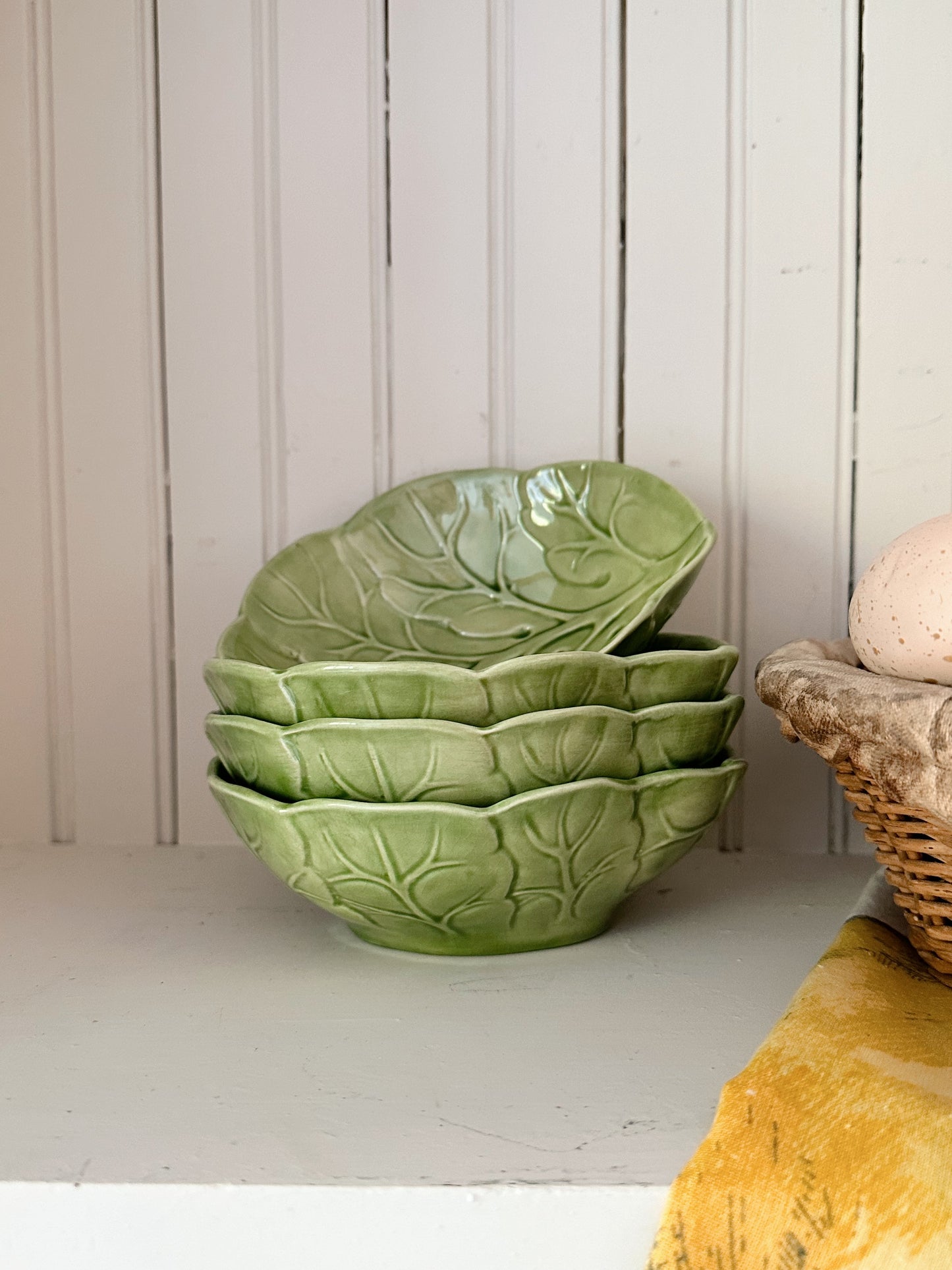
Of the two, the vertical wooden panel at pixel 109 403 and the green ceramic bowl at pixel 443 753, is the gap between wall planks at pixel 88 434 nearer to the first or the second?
the vertical wooden panel at pixel 109 403

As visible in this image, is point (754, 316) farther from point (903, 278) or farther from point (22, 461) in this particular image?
point (22, 461)

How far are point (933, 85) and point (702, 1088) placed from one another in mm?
806

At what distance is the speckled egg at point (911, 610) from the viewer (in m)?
0.58

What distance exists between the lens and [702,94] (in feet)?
3.02

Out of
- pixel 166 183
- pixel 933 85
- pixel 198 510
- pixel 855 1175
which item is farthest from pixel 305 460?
pixel 855 1175

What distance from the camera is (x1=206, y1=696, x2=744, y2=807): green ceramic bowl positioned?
2.02ft

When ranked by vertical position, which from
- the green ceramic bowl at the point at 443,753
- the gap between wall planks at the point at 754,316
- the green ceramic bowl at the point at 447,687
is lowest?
the green ceramic bowl at the point at 443,753

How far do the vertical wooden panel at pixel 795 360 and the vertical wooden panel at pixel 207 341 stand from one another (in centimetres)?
42

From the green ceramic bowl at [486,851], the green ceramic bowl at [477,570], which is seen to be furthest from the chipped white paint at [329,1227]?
the green ceramic bowl at [477,570]

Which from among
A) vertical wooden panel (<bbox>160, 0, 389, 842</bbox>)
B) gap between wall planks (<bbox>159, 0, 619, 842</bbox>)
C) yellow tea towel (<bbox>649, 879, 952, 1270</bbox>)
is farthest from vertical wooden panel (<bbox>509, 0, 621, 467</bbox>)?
yellow tea towel (<bbox>649, 879, 952, 1270</bbox>)

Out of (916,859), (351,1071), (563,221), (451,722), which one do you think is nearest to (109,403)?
(563,221)

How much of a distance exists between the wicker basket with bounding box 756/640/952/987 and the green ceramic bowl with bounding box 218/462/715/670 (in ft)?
0.85

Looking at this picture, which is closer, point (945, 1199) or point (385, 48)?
point (945, 1199)

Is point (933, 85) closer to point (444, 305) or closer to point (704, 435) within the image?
point (704, 435)
